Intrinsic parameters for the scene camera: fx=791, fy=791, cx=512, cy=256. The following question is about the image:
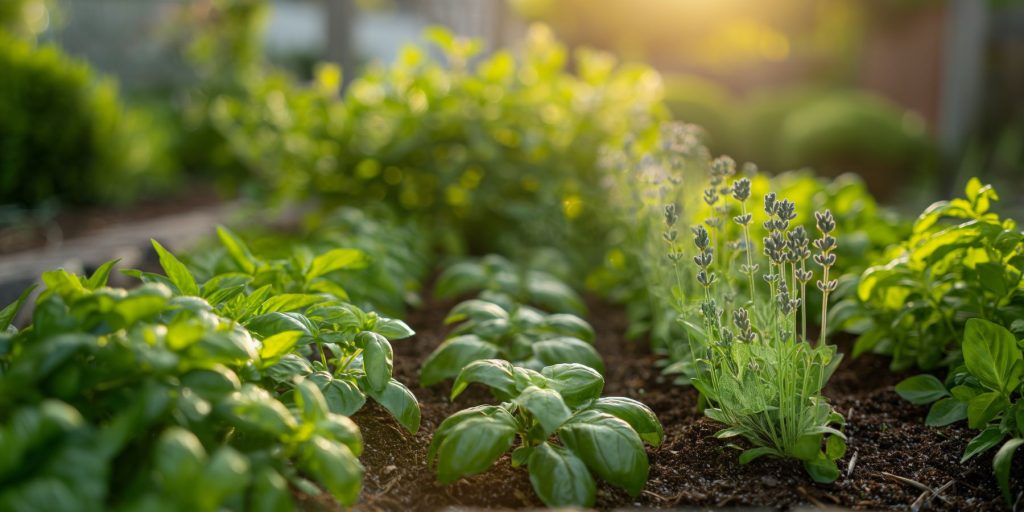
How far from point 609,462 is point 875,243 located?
4.27ft

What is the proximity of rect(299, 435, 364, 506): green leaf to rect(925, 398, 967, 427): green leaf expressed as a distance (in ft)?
3.50

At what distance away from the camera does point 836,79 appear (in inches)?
524

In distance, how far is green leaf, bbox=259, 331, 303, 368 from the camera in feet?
3.74

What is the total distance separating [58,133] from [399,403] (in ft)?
13.4

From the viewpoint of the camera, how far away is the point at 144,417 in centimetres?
90

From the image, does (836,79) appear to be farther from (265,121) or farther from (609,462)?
(609,462)

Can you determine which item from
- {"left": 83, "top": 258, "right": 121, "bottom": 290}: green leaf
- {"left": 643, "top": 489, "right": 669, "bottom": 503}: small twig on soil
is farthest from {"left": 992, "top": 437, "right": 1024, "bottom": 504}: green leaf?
{"left": 83, "top": 258, "right": 121, "bottom": 290}: green leaf

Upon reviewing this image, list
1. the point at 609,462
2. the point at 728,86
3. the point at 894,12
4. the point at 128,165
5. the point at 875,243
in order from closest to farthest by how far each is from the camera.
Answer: the point at 609,462, the point at 875,243, the point at 128,165, the point at 894,12, the point at 728,86

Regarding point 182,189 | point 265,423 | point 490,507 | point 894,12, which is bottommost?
point 182,189

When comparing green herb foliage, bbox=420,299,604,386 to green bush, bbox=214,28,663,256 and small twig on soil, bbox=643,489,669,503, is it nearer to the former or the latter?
small twig on soil, bbox=643,489,669,503

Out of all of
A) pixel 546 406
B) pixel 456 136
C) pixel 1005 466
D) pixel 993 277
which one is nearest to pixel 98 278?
pixel 546 406

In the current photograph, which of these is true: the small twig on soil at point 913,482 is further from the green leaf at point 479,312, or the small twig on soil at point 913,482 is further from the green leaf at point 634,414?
the green leaf at point 479,312

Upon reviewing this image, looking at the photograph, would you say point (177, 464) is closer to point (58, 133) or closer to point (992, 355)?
point (992, 355)

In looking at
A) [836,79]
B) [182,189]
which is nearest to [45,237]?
[182,189]
